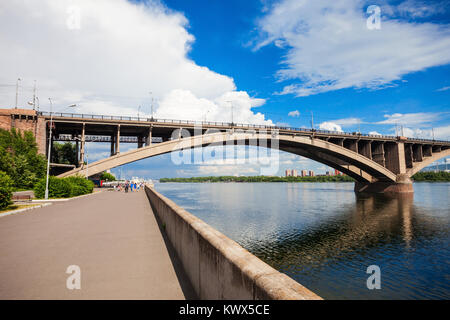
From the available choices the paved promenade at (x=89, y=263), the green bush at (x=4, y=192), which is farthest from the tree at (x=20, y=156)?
the paved promenade at (x=89, y=263)

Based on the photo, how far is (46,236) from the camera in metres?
8.58

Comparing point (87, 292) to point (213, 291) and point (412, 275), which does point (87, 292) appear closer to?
point (213, 291)

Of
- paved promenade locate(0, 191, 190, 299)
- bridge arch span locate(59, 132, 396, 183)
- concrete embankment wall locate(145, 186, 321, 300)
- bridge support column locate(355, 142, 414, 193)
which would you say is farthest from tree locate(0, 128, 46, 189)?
bridge support column locate(355, 142, 414, 193)

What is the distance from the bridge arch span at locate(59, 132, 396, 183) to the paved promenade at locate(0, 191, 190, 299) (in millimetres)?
31275

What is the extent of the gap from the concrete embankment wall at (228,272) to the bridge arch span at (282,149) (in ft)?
126

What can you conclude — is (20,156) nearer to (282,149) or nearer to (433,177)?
(282,149)

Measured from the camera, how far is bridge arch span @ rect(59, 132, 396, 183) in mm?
40062

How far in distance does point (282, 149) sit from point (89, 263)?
59429 millimetres

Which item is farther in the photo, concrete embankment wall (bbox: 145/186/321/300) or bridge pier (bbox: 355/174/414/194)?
bridge pier (bbox: 355/174/414/194)

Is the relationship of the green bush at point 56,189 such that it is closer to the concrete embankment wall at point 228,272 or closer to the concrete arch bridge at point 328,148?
the concrete arch bridge at point 328,148

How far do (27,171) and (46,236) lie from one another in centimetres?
3605

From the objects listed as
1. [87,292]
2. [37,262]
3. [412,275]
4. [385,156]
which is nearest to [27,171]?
[37,262]

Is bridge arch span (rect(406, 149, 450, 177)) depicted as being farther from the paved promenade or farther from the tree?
the tree

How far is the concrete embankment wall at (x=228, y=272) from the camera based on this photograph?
218cm
